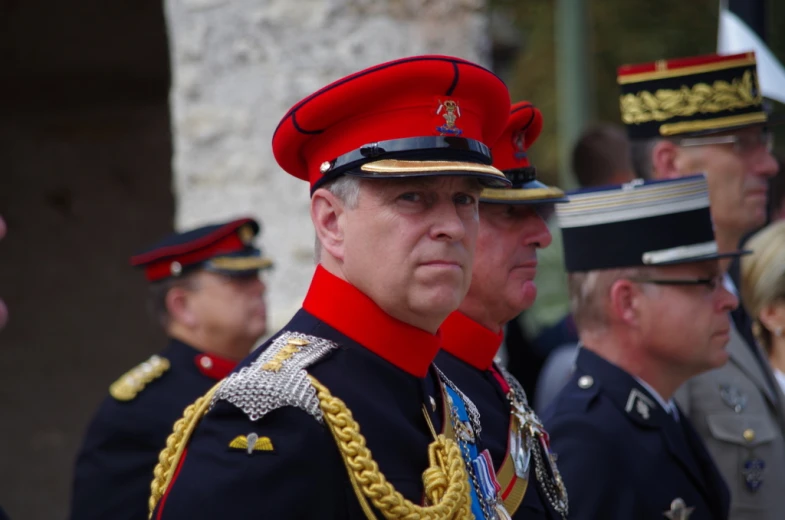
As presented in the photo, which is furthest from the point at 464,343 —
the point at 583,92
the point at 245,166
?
the point at 583,92

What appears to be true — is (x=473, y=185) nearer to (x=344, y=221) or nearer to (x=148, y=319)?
(x=344, y=221)

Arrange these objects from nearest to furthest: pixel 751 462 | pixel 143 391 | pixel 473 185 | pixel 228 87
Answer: pixel 473 185 < pixel 751 462 < pixel 143 391 < pixel 228 87

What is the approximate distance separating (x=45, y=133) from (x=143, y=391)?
11.3ft

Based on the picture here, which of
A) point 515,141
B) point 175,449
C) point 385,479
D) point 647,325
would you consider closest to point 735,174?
point 647,325

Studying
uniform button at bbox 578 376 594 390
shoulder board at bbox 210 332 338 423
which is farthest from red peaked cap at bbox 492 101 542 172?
shoulder board at bbox 210 332 338 423

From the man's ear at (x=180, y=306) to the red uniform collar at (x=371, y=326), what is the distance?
265 centimetres

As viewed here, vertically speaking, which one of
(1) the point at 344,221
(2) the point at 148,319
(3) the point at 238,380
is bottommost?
(2) the point at 148,319

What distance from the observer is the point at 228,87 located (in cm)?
553

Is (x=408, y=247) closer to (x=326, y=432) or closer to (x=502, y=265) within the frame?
(x=326, y=432)

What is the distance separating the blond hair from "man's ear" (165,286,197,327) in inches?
86.5

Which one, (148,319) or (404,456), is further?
(148,319)

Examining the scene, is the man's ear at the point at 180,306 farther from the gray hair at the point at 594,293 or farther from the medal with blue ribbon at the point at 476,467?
the medal with blue ribbon at the point at 476,467

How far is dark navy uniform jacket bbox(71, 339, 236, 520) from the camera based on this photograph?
434 cm

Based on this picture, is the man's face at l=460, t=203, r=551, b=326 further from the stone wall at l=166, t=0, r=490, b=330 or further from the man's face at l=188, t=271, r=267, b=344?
the stone wall at l=166, t=0, r=490, b=330
